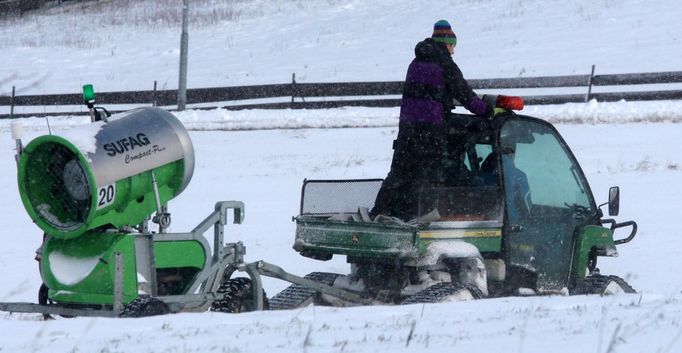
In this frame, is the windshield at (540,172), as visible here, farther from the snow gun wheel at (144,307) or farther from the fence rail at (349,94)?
the fence rail at (349,94)

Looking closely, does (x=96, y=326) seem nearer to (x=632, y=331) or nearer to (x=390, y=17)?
(x=632, y=331)

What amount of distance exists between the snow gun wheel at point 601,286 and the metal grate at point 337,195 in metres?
1.58

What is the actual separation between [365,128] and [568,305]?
55.7ft

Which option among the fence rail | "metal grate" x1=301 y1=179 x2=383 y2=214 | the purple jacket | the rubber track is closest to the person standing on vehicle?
the purple jacket

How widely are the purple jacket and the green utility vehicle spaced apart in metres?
0.18

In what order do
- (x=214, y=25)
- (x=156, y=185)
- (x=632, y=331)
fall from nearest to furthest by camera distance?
(x=632, y=331) < (x=156, y=185) < (x=214, y=25)

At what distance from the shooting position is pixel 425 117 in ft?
24.8

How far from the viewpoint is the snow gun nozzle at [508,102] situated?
24.5 feet

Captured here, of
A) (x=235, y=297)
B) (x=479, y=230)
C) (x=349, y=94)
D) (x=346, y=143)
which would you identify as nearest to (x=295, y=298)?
(x=235, y=297)

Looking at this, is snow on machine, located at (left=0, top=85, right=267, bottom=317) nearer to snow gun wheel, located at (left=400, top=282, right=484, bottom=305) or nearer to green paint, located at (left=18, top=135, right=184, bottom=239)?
green paint, located at (left=18, top=135, right=184, bottom=239)

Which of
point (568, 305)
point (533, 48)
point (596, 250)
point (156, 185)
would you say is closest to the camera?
point (568, 305)

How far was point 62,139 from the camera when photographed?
20.6 ft

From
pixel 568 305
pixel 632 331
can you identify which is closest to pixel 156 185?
pixel 568 305

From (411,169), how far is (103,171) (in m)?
2.20
